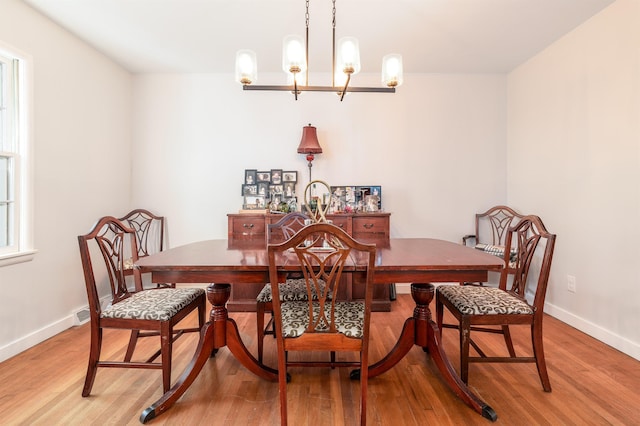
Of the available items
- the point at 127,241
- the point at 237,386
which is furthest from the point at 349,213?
the point at 127,241

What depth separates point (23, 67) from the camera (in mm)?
2230

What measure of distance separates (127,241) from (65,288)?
2.86 ft

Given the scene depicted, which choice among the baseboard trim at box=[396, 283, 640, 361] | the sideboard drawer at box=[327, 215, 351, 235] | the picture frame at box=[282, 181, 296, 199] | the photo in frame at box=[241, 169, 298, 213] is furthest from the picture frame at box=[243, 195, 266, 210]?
the baseboard trim at box=[396, 283, 640, 361]

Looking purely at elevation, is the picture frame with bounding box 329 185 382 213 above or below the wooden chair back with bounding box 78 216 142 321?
above

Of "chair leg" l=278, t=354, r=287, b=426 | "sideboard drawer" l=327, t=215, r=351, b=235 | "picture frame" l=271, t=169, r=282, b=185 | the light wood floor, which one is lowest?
the light wood floor

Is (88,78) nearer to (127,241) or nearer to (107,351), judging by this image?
(127,241)

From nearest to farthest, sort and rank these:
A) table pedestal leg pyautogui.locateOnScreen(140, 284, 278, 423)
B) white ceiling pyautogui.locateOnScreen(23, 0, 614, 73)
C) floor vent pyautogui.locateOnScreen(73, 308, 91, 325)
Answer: table pedestal leg pyautogui.locateOnScreen(140, 284, 278, 423), white ceiling pyautogui.locateOnScreen(23, 0, 614, 73), floor vent pyautogui.locateOnScreen(73, 308, 91, 325)

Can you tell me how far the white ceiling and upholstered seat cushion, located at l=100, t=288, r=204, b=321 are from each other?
2.04 metres

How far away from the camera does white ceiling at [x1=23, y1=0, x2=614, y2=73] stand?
228 centimetres

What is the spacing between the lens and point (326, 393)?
168cm

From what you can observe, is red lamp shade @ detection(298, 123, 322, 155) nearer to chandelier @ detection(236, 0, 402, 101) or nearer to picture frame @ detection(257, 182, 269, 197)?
picture frame @ detection(257, 182, 269, 197)

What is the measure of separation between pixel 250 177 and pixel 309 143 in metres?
0.77

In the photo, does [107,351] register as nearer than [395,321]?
Yes

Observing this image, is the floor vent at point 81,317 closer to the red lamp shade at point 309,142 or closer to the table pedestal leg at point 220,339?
the table pedestal leg at point 220,339
